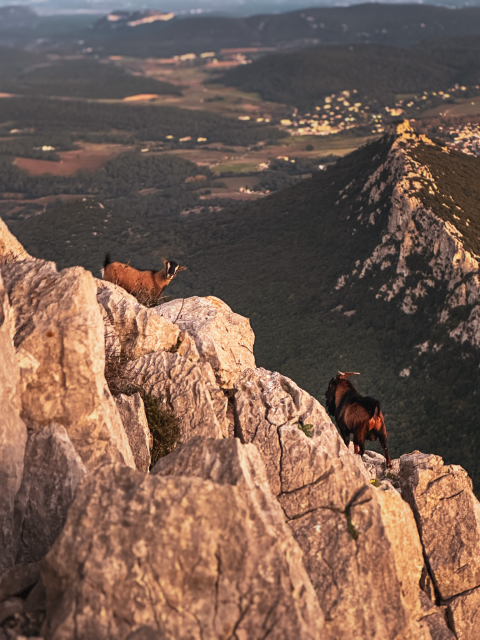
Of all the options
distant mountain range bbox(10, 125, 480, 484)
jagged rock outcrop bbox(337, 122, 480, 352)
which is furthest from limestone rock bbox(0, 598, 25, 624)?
jagged rock outcrop bbox(337, 122, 480, 352)

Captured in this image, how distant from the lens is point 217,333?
34156mm

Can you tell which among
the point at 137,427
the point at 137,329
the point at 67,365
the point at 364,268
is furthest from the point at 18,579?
the point at 364,268

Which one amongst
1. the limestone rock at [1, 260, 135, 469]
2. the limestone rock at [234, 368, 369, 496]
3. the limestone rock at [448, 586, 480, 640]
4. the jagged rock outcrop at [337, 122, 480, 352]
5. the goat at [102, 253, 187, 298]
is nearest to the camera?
the limestone rock at [1, 260, 135, 469]

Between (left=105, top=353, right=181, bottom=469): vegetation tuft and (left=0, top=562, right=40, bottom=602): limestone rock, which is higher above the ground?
(left=0, top=562, right=40, bottom=602): limestone rock

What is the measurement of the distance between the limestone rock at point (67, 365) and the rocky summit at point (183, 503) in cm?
4

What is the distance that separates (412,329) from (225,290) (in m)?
38.5

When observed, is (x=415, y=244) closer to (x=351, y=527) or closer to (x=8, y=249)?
(x=8, y=249)

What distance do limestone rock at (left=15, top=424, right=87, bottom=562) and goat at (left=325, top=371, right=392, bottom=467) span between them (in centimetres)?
1700

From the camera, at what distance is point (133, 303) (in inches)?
1238

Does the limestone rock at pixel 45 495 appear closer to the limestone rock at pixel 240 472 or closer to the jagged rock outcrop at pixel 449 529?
the limestone rock at pixel 240 472

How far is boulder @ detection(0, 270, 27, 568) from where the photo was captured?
19.0 m

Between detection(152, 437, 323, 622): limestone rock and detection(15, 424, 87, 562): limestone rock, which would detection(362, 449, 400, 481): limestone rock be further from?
detection(15, 424, 87, 562): limestone rock

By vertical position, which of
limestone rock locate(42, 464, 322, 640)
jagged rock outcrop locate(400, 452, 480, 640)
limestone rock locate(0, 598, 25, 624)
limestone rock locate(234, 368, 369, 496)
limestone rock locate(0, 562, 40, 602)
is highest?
limestone rock locate(42, 464, 322, 640)

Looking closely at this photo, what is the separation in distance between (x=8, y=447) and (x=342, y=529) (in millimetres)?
10141
